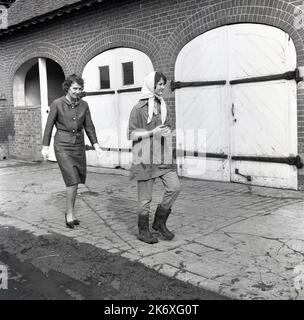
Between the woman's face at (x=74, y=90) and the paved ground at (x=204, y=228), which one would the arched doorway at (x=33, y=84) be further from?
the woman's face at (x=74, y=90)

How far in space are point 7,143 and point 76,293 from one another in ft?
39.0

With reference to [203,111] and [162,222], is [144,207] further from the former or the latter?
[203,111]

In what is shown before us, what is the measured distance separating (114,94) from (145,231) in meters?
6.56

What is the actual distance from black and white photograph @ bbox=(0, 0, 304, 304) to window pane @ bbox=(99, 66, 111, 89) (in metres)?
0.04

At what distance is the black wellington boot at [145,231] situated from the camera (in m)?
4.93


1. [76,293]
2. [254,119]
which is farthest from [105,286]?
[254,119]

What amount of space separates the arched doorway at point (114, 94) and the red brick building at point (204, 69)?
0.08 feet

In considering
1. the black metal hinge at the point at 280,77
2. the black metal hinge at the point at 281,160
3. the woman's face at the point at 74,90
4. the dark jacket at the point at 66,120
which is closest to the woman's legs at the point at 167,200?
the dark jacket at the point at 66,120

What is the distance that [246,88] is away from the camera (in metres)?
8.10

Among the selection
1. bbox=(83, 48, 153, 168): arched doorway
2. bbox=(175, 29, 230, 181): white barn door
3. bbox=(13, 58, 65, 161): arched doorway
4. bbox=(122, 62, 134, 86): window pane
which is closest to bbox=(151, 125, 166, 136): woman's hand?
bbox=(175, 29, 230, 181): white barn door

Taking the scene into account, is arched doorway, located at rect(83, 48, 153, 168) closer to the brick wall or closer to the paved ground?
the paved ground

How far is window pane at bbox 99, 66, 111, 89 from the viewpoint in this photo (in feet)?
36.8

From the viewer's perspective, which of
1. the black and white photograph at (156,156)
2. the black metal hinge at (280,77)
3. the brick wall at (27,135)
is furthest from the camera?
the brick wall at (27,135)

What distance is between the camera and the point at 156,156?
15.6 feet
